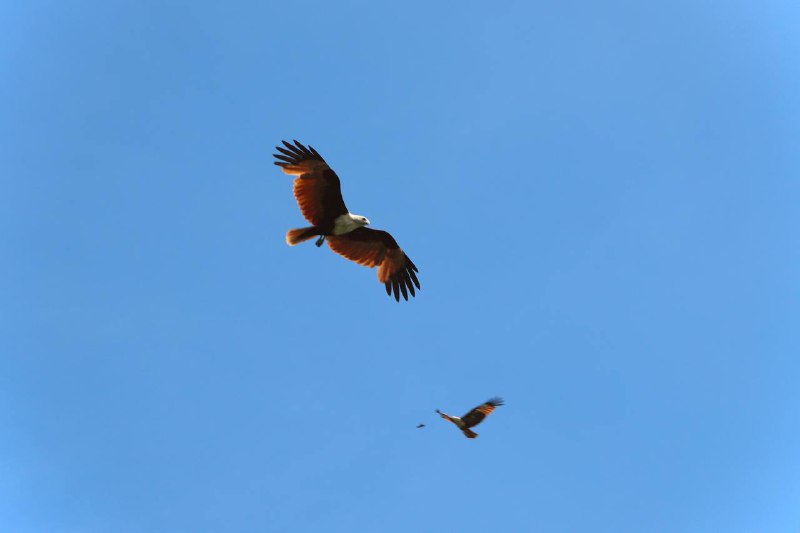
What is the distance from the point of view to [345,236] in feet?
55.9

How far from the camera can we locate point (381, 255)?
1767 centimetres

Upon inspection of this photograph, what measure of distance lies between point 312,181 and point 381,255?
3222 millimetres

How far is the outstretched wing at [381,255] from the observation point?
17.1 meters

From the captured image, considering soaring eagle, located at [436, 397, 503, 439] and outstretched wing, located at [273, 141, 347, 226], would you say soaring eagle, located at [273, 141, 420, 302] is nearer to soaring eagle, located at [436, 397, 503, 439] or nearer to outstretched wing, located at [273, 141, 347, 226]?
outstretched wing, located at [273, 141, 347, 226]

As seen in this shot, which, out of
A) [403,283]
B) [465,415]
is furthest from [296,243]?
[465,415]

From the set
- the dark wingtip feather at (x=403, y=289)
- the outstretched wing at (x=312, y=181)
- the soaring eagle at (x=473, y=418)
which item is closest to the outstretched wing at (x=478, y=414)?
the soaring eagle at (x=473, y=418)

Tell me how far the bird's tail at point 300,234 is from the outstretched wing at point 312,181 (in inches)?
15.3

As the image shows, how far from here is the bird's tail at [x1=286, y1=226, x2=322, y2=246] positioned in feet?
52.2

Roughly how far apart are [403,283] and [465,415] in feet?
14.8

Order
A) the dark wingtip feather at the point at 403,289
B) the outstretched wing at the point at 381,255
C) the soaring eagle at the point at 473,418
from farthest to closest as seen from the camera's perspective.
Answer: the dark wingtip feather at the point at 403,289 < the outstretched wing at the point at 381,255 < the soaring eagle at the point at 473,418

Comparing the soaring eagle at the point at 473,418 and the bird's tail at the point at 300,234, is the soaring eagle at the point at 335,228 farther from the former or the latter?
the soaring eagle at the point at 473,418

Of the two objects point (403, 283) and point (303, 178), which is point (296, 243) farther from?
point (403, 283)

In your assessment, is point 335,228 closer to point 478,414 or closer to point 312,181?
point 312,181

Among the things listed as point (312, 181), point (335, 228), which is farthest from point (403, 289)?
point (312, 181)
